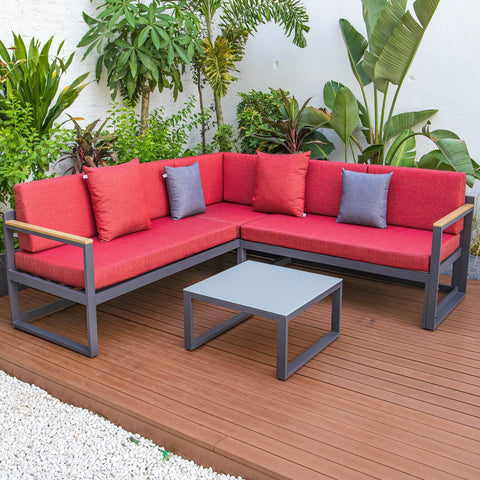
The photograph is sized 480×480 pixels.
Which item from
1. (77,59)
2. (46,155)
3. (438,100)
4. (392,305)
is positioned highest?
(77,59)

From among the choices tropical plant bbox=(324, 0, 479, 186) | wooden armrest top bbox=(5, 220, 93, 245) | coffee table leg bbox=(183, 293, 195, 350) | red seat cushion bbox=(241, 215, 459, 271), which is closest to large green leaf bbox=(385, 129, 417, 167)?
tropical plant bbox=(324, 0, 479, 186)

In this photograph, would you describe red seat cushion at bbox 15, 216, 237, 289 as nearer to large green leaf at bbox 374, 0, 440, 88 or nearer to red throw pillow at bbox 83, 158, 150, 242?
red throw pillow at bbox 83, 158, 150, 242

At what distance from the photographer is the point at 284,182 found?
459 cm

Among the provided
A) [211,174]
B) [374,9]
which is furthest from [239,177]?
[374,9]

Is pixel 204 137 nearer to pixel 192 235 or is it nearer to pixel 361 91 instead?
pixel 361 91

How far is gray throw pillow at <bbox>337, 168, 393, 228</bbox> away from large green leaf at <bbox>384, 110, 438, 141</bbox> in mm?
1156

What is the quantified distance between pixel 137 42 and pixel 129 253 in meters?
2.27

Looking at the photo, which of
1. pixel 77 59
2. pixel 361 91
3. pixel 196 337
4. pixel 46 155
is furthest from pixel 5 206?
pixel 361 91

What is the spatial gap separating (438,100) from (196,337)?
3.32 m

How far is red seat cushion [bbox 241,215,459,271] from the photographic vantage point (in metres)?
3.68

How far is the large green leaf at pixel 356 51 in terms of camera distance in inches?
208

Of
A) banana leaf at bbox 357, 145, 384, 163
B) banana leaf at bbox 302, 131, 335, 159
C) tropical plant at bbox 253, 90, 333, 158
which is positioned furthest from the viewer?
banana leaf at bbox 302, 131, 335, 159

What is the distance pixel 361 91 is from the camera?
18.5 ft

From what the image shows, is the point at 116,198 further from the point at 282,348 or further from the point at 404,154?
the point at 404,154
